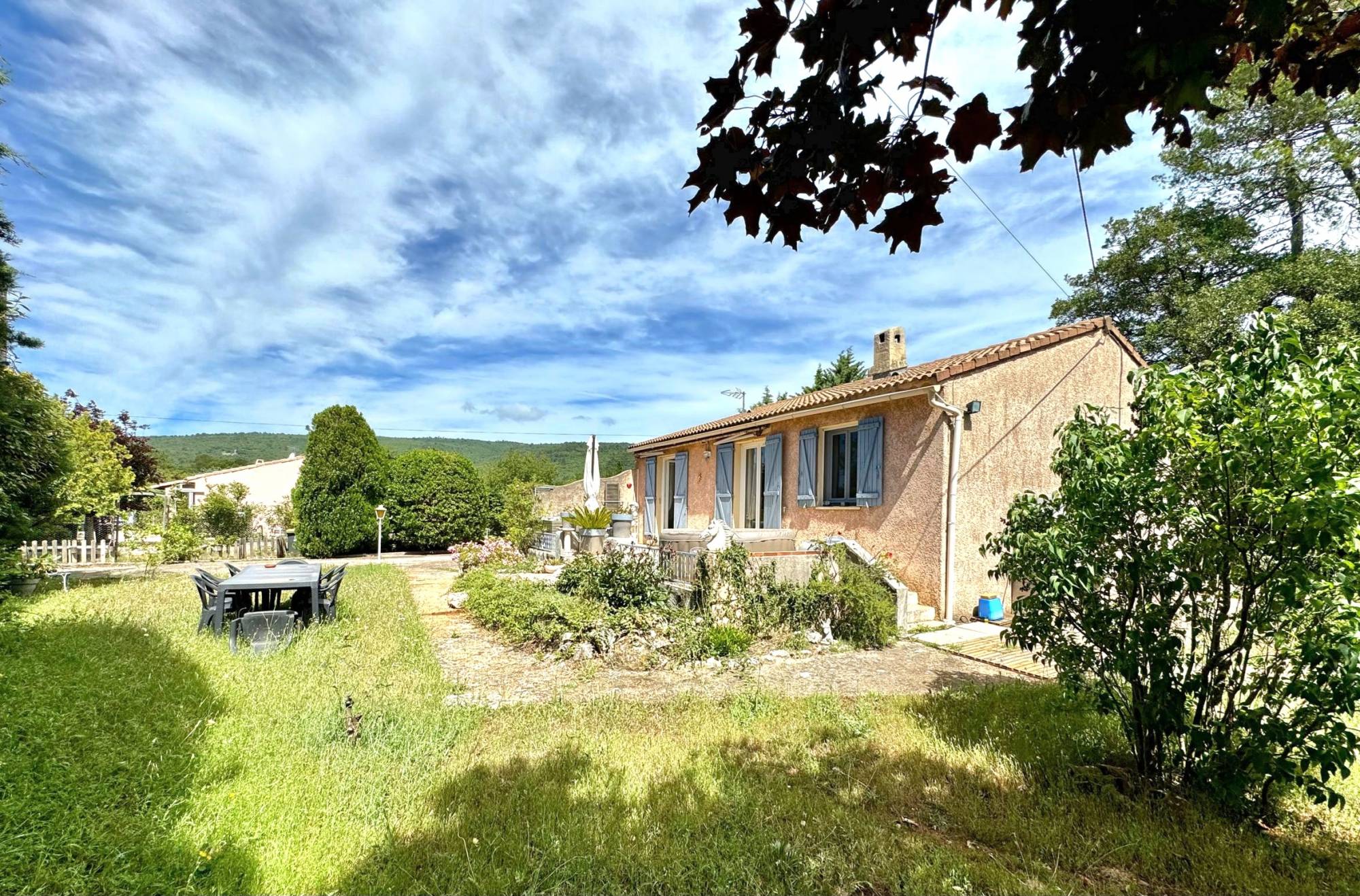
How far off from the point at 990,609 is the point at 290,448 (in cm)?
7045

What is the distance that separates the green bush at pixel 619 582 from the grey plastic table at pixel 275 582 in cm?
327

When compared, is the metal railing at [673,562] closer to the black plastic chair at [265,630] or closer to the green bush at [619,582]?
the green bush at [619,582]

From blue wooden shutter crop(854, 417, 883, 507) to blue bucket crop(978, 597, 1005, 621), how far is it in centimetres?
214

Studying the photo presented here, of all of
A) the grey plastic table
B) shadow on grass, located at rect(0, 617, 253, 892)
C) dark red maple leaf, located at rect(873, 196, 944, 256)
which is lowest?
shadow on grass, located at rect(0, 617, 253, 892)

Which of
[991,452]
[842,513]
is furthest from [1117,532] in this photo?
[842,513]

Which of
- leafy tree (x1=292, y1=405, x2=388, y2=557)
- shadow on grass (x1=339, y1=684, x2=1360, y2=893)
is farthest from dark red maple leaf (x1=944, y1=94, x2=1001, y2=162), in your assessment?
leafy tree (x1=292, y1=405, x2=388, y2=557)

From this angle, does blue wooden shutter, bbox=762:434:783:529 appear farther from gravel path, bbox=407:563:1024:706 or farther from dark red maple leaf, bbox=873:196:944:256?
dark red maple leaf, bbox=873:196:944:256

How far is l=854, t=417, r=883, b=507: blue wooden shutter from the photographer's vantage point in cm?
977

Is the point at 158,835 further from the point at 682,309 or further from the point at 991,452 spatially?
the point at 682,309

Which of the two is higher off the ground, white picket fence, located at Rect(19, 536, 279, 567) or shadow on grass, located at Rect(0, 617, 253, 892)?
shadow on grass, located at Rect(0, 617, 253, 892)

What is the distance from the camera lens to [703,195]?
2061 mm

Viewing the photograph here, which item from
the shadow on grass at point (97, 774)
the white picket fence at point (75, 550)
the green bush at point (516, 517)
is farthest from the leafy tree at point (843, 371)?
the shadow on grass at point (97, 774)

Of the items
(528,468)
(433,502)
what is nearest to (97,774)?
(433,502)

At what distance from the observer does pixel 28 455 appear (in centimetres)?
867
